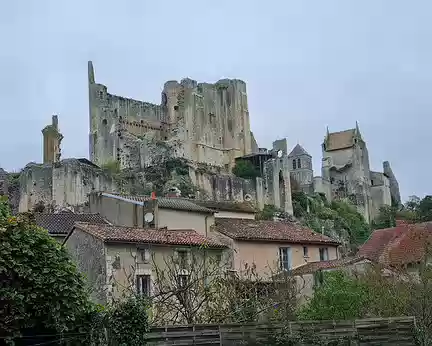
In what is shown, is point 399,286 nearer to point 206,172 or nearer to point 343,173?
point 206,172

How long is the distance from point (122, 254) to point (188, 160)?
56209mm

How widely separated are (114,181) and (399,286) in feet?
153

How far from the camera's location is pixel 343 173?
382 ft

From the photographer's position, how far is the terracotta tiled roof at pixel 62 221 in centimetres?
3666

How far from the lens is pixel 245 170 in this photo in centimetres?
9462

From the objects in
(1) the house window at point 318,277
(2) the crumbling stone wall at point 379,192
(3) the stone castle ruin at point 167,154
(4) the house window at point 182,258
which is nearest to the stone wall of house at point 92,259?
(4) the house window at point 182,258

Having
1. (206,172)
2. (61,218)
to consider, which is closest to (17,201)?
(206,172)

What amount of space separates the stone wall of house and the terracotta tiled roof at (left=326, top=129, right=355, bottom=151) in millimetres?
92560

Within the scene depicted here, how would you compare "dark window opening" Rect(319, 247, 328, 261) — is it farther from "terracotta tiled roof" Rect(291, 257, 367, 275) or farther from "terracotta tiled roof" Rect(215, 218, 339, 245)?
"terracotta tiled roof" Rect(291, 257, 367, 275)

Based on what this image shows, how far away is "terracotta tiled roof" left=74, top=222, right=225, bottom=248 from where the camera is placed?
29969mm

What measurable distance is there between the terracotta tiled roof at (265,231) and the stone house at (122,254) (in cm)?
450

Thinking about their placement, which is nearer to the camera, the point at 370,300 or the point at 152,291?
the point at 370,300

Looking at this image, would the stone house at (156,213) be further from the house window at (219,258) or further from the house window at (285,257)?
the house window at (285,257)

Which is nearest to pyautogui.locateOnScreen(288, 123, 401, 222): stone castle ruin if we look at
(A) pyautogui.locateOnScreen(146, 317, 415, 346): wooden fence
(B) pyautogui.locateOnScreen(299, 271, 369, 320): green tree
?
(B) pyautogui.locateOnScreen(299, 271, 369, 320): green tree
